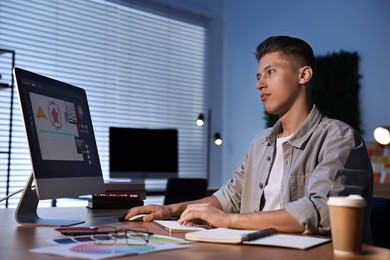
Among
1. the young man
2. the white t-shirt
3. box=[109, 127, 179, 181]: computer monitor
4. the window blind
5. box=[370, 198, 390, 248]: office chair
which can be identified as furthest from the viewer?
the window blind

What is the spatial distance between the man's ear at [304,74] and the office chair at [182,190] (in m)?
2.55

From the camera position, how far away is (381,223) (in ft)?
5.94

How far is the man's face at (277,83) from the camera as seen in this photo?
6.52 ft

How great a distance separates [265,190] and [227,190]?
0.25m

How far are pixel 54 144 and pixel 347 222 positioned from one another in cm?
97

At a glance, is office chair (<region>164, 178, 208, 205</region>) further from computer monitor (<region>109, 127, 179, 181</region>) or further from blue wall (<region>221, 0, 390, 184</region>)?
blue wall (<region>221, 0, 390, 184</region>)

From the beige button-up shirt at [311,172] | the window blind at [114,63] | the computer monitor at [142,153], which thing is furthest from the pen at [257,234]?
the window blind at [114,63]

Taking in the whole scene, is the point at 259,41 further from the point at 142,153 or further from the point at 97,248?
the point at 97,248

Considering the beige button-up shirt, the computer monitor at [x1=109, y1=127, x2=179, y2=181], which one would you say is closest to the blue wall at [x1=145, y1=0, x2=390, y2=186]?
the computer monitor at [x1=109, y1=127, x2=179, y2=181]

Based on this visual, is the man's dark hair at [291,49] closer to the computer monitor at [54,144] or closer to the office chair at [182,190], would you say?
the computer monitor at [54,144]

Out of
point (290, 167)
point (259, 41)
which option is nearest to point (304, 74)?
point (290, 167)

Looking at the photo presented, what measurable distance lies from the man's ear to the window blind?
3.43m

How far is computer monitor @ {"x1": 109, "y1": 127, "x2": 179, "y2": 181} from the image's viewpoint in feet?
16.1

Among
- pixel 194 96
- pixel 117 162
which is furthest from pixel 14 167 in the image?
pixel 194 96
